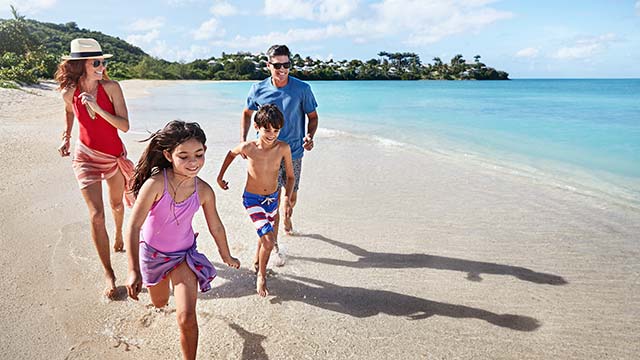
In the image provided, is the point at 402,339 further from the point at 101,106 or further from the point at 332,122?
the point at 332,122

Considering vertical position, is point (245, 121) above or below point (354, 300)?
above

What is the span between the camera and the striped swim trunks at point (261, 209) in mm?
Result: 3842

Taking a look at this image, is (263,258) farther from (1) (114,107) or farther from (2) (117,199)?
(1) (114,107)

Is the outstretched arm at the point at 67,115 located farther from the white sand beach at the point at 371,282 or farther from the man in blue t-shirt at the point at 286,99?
the man in blue t-shirt at the point at 286,99

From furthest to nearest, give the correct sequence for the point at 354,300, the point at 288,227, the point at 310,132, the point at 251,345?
the point at 288,227, the point at 310,132, the point at 354,300, the point at 251,345

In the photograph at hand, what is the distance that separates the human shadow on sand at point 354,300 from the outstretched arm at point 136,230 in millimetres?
1259

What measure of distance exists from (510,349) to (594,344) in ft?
2.19

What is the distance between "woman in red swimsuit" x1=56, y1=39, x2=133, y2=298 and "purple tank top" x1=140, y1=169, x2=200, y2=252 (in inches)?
47.6

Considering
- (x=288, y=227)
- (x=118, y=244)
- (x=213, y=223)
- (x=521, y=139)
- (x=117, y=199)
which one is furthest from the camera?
(x=521, y=139)

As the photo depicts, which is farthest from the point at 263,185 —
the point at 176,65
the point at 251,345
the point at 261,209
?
the point at 176,65

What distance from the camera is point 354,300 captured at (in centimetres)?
386

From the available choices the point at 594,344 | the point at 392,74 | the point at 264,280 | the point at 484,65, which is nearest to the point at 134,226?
the point at 264,280

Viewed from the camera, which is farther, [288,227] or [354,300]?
[288,227]

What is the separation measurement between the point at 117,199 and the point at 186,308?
2.16 m
